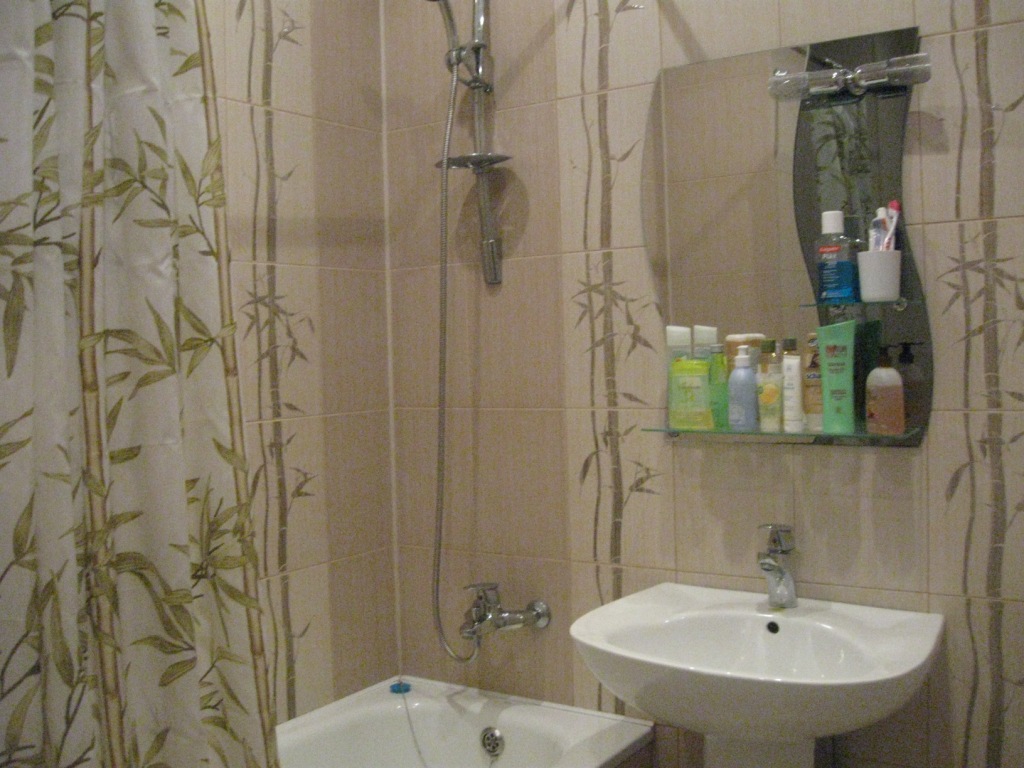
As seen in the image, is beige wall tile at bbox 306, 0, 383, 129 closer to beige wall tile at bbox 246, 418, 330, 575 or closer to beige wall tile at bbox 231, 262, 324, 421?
beige wall tile at bbox 231, 262, 324, 421

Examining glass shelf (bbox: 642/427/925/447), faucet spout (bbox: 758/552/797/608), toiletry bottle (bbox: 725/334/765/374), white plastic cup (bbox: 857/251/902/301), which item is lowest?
faucet spout (bbox: 758/552/797/608)

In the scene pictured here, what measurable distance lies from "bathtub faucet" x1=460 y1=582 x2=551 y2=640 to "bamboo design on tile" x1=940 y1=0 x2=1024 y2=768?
0.88 meters

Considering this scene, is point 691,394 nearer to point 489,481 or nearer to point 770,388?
point 770,388

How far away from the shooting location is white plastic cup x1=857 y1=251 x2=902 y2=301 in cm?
165

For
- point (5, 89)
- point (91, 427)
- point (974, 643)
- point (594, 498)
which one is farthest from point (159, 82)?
point (974, 643)

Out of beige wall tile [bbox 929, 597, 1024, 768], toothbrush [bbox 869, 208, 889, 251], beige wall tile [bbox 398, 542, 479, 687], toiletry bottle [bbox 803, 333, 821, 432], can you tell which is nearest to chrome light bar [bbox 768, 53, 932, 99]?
toothbrush [bbox 869, 208, 889, 251]

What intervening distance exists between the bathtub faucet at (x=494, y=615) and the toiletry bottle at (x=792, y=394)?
736mm

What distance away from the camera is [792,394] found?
1725mm

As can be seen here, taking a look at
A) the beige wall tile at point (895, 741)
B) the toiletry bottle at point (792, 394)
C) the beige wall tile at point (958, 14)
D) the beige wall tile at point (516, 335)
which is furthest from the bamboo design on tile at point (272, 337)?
the beige wall tile at point (958, 14)

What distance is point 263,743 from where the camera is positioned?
133cm

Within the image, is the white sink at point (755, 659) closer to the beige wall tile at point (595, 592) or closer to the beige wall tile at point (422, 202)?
the beige wall tile at point (595, 592)

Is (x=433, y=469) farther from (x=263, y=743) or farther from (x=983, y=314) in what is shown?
(x=983, y=314)

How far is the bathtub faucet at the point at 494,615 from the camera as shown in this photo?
2.11m

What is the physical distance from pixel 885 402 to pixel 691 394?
1.17 ft
